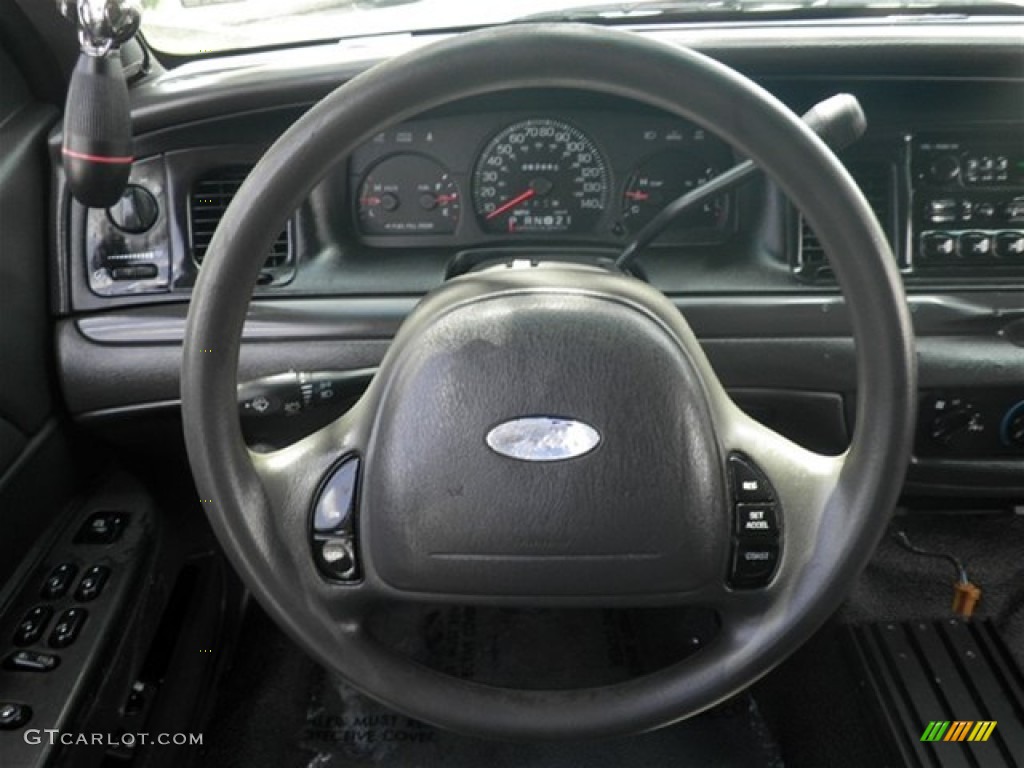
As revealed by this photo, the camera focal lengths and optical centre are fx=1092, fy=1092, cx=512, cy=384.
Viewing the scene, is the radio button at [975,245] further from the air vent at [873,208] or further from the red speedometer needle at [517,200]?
the red speedometer needle at [517,200]

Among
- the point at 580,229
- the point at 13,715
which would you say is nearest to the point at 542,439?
the point at 580,229

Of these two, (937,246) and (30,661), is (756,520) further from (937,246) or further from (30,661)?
(30,661)

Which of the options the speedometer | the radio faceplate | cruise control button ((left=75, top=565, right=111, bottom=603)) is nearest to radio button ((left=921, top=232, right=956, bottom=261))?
the radio faceplate

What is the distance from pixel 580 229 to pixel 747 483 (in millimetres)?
577

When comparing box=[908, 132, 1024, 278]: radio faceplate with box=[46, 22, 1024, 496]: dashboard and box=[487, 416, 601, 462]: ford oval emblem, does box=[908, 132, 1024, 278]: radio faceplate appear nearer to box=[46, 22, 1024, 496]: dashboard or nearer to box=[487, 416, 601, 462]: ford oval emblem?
box=[46, 22, 1024, 496]: dashboard

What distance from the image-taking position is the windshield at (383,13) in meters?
1.48

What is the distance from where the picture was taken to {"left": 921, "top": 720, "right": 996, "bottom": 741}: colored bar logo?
4.35 feet

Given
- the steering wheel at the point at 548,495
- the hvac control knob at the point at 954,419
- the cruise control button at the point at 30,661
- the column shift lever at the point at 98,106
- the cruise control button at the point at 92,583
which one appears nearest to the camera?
the steering wheel at the point at 548,495

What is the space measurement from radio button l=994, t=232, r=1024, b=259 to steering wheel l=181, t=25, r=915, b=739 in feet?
2.13

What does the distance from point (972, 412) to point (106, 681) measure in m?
1.17

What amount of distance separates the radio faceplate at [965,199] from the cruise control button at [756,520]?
657 mm

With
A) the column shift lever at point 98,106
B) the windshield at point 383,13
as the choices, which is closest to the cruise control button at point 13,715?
the column shift lever at point 98,106

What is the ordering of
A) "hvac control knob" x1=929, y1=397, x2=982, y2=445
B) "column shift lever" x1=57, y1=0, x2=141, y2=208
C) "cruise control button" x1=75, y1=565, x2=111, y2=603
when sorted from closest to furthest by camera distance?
"column shift lever" x1=57, y1=0, x2=141, y2=208, "cruise control button" x1=75, y1=565, x2=111, y2=603, "hvac control knob" x1=929, y1=397, x2=982, y2=445

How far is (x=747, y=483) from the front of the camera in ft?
3.11
